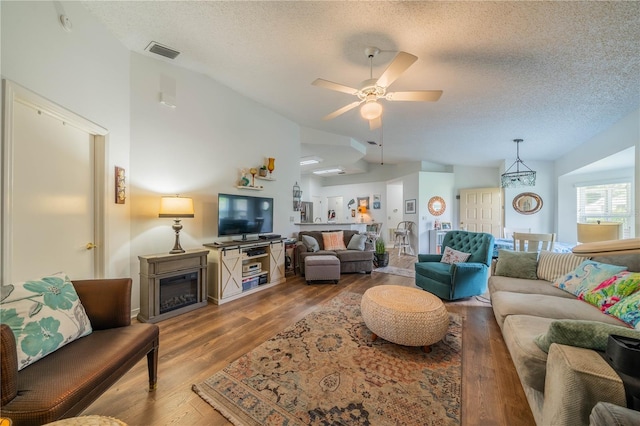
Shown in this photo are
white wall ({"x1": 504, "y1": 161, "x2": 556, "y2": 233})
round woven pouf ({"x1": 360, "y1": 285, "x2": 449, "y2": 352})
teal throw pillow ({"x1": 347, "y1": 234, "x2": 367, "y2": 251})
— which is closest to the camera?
round woven pouf ({"x1": 360, "y1": 285, "x2": 449, "y2": 352})

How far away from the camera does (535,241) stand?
12.0 ft

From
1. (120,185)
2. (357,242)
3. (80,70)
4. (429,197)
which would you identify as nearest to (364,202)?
(429,197)

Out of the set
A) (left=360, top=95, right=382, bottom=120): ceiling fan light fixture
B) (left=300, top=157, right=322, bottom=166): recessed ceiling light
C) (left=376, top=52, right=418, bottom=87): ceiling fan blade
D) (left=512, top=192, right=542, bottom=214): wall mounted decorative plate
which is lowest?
(left=512, top=192, right=542, bottom=214): wall mounted decorative plate

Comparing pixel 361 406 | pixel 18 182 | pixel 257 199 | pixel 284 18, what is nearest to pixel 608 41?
pixel 284 18

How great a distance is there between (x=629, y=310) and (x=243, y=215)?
4101 mm

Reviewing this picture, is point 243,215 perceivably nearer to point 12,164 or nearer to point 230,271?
point 230,271

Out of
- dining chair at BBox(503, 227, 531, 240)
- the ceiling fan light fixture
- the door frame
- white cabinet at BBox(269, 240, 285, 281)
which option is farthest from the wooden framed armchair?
dining chair at BBox(503, 227, 531, 240)

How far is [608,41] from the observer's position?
190 cm

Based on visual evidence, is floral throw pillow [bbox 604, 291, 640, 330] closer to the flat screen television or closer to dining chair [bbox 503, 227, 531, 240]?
the flat screen television

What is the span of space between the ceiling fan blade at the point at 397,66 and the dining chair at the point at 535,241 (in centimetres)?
344

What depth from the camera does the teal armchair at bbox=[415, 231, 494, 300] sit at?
3152 mm

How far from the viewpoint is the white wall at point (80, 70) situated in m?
1.58

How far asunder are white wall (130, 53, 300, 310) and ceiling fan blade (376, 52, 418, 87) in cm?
263

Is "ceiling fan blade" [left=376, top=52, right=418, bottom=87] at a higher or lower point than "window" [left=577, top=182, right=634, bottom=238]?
higher
